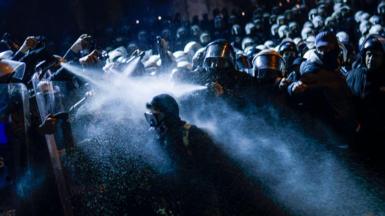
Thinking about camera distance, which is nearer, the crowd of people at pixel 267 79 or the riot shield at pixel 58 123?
the crowd of people at pixel 267 79

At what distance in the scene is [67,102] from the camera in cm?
727

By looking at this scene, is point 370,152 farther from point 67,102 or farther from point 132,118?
point 67,102

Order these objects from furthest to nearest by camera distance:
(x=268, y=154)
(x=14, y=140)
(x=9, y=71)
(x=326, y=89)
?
(x=268, y=154)
(x=14, y=140)
(x=9, y=71)
(x=326, y=89)

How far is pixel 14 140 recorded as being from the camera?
5.75 meters

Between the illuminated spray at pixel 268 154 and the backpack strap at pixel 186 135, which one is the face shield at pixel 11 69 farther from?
the backpack strap at pixel 186 135

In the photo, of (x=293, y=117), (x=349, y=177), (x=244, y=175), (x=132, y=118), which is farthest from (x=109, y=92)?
(x=349, y=177)

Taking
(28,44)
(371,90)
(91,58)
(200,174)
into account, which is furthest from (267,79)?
(28,44)

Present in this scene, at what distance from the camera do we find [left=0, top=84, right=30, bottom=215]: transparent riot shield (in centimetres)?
565

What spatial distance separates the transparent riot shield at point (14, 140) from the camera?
18.5 ft

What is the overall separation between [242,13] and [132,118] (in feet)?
36.0

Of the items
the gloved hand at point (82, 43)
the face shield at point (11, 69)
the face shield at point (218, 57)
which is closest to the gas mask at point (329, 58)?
the face shield at point (218, 57)

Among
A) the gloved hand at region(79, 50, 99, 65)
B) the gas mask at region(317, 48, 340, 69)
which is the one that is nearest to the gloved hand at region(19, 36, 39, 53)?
the gloved hand at region(79, 50, 99, 65)

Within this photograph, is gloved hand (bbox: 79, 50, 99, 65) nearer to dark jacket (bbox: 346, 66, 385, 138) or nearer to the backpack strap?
the backpack strap

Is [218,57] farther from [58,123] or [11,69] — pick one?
[11,69]
